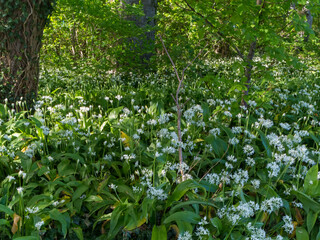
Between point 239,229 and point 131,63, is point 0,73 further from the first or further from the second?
point 239,229

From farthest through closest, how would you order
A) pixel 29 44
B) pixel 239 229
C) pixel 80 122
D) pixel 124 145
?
pixel 29 44 < pixel 80 122 < pixel 124 145 < pixel 239 229

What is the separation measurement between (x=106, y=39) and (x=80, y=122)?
261 cm

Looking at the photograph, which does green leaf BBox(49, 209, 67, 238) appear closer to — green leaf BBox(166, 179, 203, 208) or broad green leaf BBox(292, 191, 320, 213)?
green leaf BBox(166, 179, 203, 208)

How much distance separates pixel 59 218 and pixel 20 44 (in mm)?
2910

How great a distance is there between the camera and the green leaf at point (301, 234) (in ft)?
7.52

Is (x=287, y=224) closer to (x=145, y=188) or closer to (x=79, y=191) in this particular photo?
(x=145, y=188)

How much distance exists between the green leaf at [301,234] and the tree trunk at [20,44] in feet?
12.6

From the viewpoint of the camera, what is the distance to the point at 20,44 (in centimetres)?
423

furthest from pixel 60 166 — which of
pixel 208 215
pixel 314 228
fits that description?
pixel 314 228

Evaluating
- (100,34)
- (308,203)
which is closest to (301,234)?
(308,203)

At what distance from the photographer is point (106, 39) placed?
5832mm

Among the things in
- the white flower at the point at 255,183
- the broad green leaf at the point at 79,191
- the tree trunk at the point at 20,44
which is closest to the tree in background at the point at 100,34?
the tree trunk at the point at 20,44

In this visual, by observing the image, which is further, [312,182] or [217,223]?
[312,182]

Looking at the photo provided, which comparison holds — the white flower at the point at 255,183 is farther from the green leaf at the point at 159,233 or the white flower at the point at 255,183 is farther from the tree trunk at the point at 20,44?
the tree trunk at the point at 20,44
